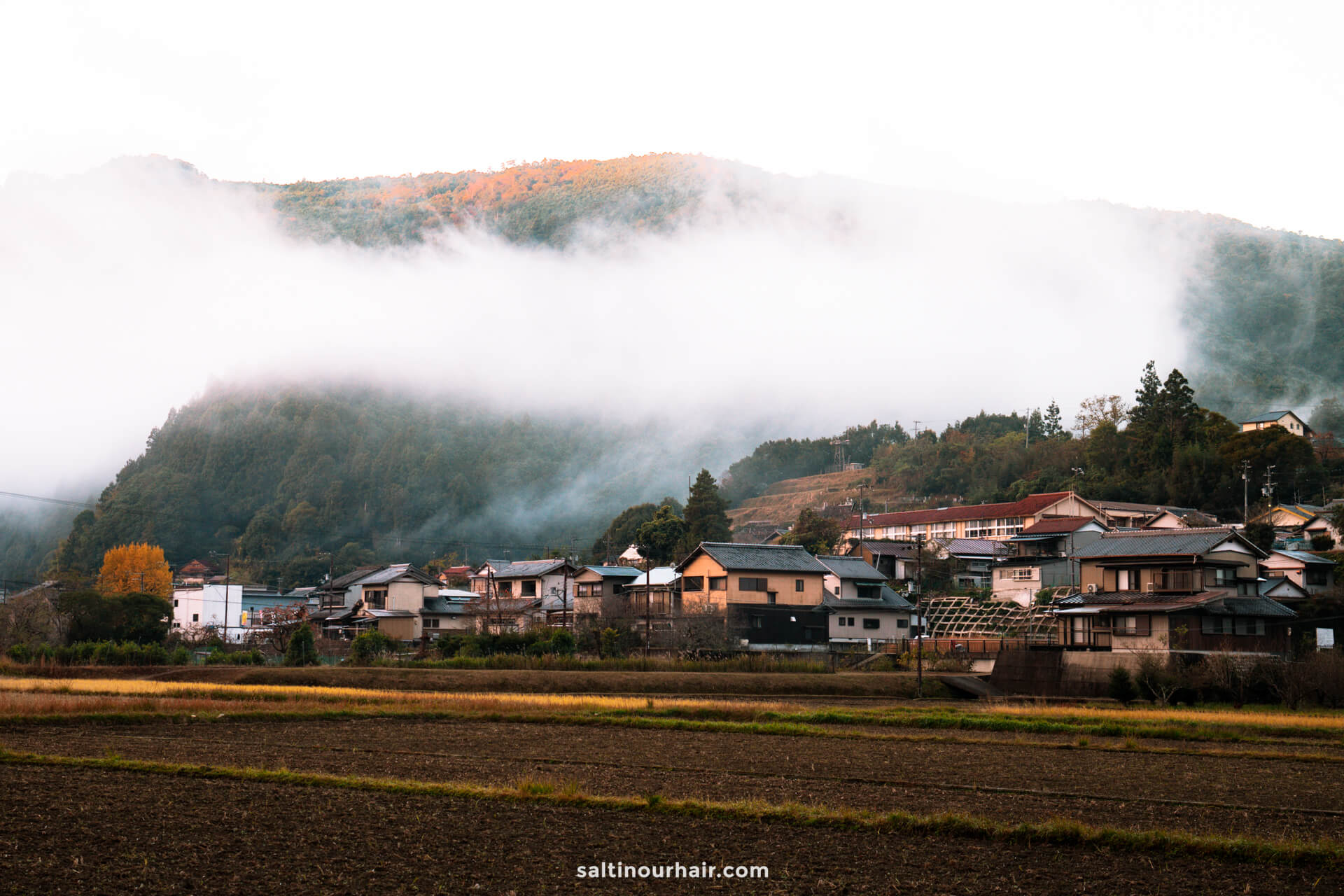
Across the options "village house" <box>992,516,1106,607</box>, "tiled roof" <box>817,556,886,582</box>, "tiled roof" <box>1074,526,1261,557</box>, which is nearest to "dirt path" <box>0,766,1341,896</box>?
"tiled roof" <box>1074,526,1261,557</box>

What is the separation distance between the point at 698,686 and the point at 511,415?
11936 centimetres

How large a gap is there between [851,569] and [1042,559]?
10.9 meters

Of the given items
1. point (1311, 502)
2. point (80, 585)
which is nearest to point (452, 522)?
point (80, 585)

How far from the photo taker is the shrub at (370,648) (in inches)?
1772

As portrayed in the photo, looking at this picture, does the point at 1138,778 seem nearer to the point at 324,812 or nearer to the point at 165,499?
the point at 324,812

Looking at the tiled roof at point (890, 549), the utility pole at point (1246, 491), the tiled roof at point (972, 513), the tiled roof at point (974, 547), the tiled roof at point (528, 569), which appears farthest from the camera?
the tiled roof at point (972, 513)

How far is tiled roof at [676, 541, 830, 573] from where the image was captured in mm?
53594

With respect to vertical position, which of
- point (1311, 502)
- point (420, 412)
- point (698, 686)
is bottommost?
point (698, 686)

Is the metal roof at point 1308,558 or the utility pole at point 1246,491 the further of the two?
the utility pole at point 1246,491

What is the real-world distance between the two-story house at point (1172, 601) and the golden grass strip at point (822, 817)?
2678 cm

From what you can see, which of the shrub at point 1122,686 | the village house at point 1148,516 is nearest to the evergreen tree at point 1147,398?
the village house at point 1148,516

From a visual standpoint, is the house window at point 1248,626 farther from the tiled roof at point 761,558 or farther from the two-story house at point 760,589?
the tiled roof at point 761,558

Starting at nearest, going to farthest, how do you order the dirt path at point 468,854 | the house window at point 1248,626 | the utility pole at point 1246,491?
the dirt path at point 468,854 → the house window at point 1248,626 → the utility pole at point 1246,491

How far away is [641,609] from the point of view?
56531 mm
